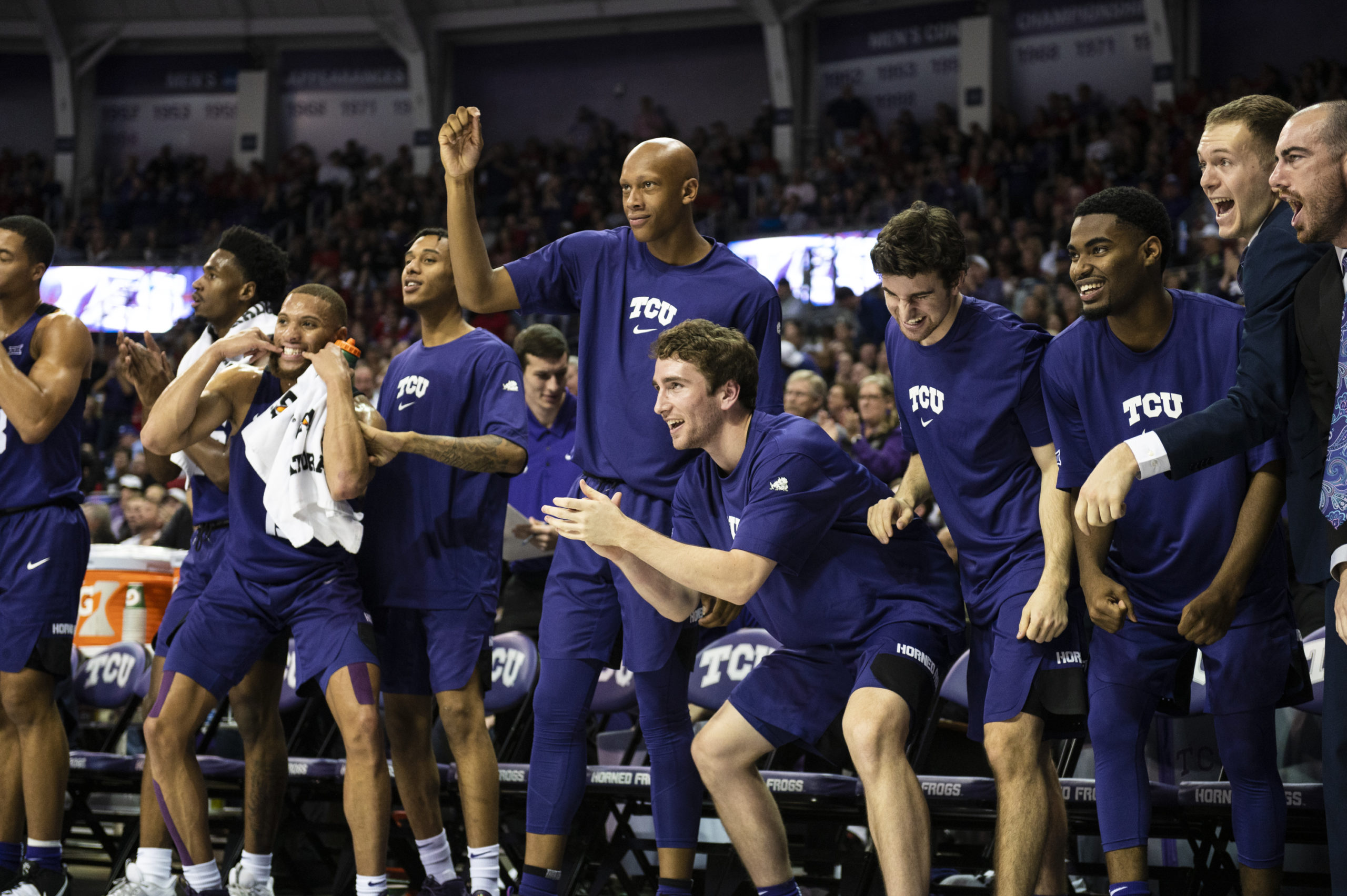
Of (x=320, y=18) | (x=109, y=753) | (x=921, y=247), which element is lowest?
(x=109, y=753)

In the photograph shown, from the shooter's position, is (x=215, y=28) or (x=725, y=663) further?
(x=215, y=28)

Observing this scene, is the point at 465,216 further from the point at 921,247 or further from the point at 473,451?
the point at 921,247

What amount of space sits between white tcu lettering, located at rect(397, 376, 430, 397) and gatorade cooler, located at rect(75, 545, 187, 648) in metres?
3.75

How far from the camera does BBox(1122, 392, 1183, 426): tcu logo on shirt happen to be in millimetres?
3746

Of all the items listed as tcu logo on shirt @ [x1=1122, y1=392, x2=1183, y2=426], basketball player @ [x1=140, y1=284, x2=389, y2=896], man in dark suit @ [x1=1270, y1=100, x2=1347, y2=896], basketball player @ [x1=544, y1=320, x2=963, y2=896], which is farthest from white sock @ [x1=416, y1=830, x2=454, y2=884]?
man in dark suit @ [x1=1270, y1=100, x2=1347, y2=896]

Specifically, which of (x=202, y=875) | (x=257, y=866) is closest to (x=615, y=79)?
(x=257, y=866)

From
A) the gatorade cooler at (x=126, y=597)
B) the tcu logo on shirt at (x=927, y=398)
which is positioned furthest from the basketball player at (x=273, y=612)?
the gatorade cooler at (x=126, y=597)

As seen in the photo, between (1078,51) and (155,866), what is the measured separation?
61.6ft

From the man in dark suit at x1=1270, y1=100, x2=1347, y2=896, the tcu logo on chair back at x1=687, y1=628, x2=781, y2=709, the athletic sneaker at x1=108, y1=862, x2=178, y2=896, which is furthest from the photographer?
the tcu logo on chair back at x1=687, y1=628, x2=781, y2=709

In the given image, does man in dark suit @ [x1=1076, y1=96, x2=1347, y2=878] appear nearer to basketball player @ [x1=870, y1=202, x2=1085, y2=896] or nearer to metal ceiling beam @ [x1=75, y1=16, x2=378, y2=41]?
basketball player @ [x1=870, y1=202, x2=1085, y2=896]

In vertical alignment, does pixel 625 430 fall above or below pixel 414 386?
below

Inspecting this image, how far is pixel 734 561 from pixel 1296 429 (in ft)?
4.92

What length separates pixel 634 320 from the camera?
443cm

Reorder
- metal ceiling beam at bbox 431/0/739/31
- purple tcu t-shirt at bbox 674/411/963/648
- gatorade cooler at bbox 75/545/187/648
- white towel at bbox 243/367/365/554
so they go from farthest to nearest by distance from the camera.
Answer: metal ceiling beam at bbox 431/0/739/31 < gatorade cooler at bbox 75/545/187/648 < white towel at bbox 243/367/365/554 < purple tcu t-shirt at bbox 674/411/963/648
